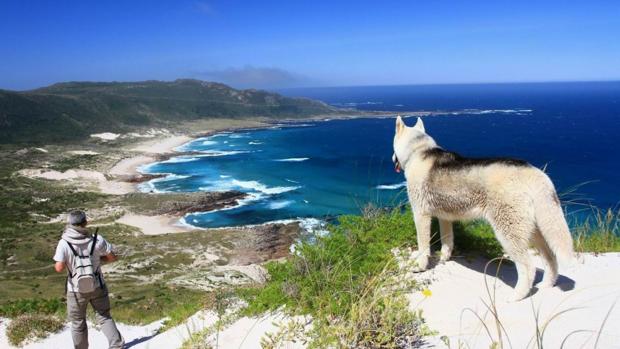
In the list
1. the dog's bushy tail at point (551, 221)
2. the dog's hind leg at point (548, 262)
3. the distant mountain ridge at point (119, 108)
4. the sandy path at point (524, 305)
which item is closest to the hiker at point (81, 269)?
the sandy path at point (524, 305)

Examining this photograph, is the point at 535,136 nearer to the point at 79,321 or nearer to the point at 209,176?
the point at 209,176

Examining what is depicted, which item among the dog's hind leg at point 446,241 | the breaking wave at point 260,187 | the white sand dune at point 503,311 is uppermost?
the dog's hind leg at point 446,241

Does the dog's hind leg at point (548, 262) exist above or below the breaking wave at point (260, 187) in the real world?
above

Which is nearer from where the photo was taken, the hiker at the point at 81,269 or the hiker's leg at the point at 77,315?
the hiker at the point at 81,269

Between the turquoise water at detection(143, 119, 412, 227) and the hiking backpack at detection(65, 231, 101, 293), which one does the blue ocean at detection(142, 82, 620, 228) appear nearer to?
the turquoise water at detection(143, 119, 412, 227)

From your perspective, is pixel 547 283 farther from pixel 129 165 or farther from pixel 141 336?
pixel 129 165

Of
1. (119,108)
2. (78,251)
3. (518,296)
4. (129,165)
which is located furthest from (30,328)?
(119,108)

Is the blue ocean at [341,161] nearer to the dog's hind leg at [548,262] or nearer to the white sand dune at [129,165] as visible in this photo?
the white sand dune at [129,165]

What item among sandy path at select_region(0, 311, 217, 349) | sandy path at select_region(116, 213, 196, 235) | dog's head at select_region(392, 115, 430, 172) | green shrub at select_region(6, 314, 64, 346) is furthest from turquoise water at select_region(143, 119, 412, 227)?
green shrub at select_region(6, 314, 64, 346)
